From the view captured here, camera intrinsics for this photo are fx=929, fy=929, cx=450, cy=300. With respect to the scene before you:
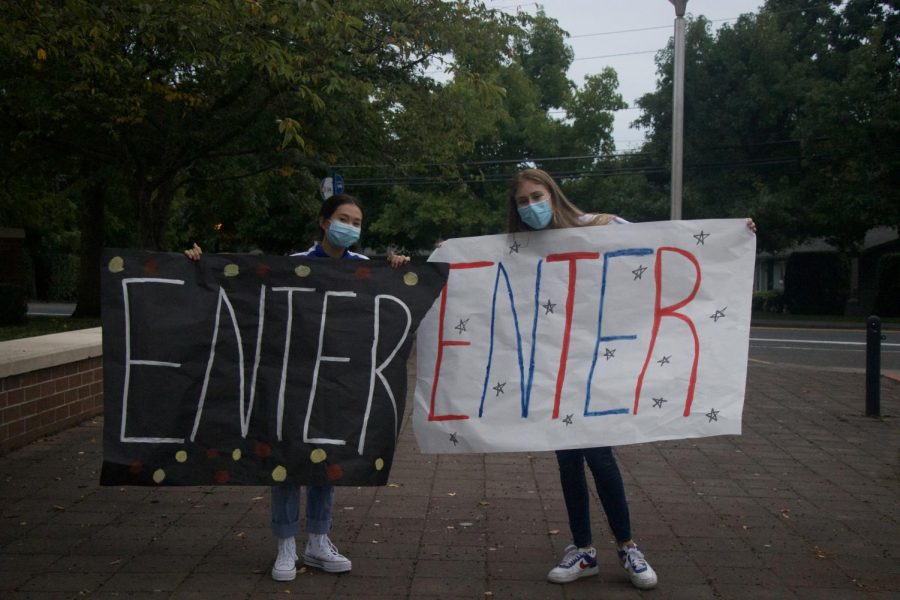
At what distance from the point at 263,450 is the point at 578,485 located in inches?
57.7

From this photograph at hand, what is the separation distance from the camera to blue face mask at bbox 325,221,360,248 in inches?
171

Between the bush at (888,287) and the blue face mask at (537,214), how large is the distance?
100ft

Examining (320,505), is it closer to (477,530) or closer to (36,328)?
(477,530)

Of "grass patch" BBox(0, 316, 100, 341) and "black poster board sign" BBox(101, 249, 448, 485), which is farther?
"grass patch" BBox(0, 316, 100, 341)

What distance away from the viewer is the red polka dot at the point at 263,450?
428 centimetres

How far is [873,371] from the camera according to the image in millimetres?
9258

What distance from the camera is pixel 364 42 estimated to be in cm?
1150

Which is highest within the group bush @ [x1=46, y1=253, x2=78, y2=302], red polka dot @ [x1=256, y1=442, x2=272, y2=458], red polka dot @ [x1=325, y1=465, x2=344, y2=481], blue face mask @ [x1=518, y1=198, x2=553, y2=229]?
blue face mask @ [x1=518, y1=198, x2=553, y2=229]

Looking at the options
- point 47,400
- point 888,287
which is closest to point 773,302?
point 888,287

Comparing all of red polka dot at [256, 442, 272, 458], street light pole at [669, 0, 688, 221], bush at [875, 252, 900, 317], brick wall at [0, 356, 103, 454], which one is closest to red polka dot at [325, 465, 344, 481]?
red polka dot at [256, 442, 272, 458]

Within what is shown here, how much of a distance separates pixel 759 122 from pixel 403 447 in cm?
2795

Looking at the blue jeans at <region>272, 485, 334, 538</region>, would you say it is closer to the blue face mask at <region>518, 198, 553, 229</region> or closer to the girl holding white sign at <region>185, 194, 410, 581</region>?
the girl holding white sign at <region>185, 194, 410, 581</region>

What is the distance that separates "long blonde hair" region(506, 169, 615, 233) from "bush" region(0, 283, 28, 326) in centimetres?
1534

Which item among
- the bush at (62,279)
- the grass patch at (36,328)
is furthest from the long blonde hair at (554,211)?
the bush at (62,279)
